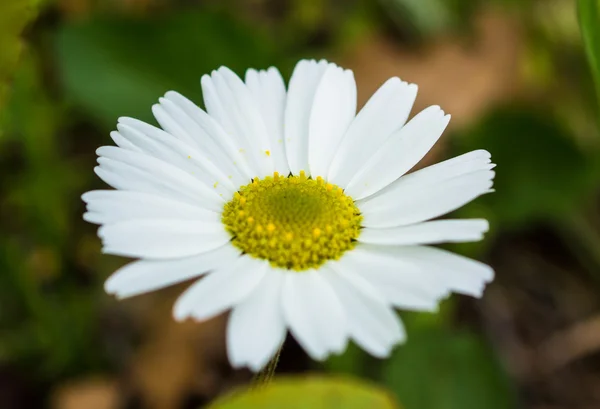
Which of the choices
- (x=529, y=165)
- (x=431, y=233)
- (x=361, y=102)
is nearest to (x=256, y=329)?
(x=431, y=233)

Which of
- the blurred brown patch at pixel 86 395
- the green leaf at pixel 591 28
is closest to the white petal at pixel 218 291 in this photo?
the green leaf at pixel 591 28

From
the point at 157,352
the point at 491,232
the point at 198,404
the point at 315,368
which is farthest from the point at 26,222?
the point at 491,232

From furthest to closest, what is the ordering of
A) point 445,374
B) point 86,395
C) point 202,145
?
point 86,395
point 445,374
point 202,145

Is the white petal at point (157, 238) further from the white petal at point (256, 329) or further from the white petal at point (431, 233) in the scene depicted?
the white petal at point (431, 233)

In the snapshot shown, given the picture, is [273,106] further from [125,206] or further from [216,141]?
[125,206]

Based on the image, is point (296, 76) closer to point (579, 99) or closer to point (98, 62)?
point (98, 62)

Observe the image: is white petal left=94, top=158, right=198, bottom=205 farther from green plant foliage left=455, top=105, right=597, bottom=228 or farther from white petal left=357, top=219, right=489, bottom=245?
green plant foliage left=455, top=105, right=597, bottom=228
